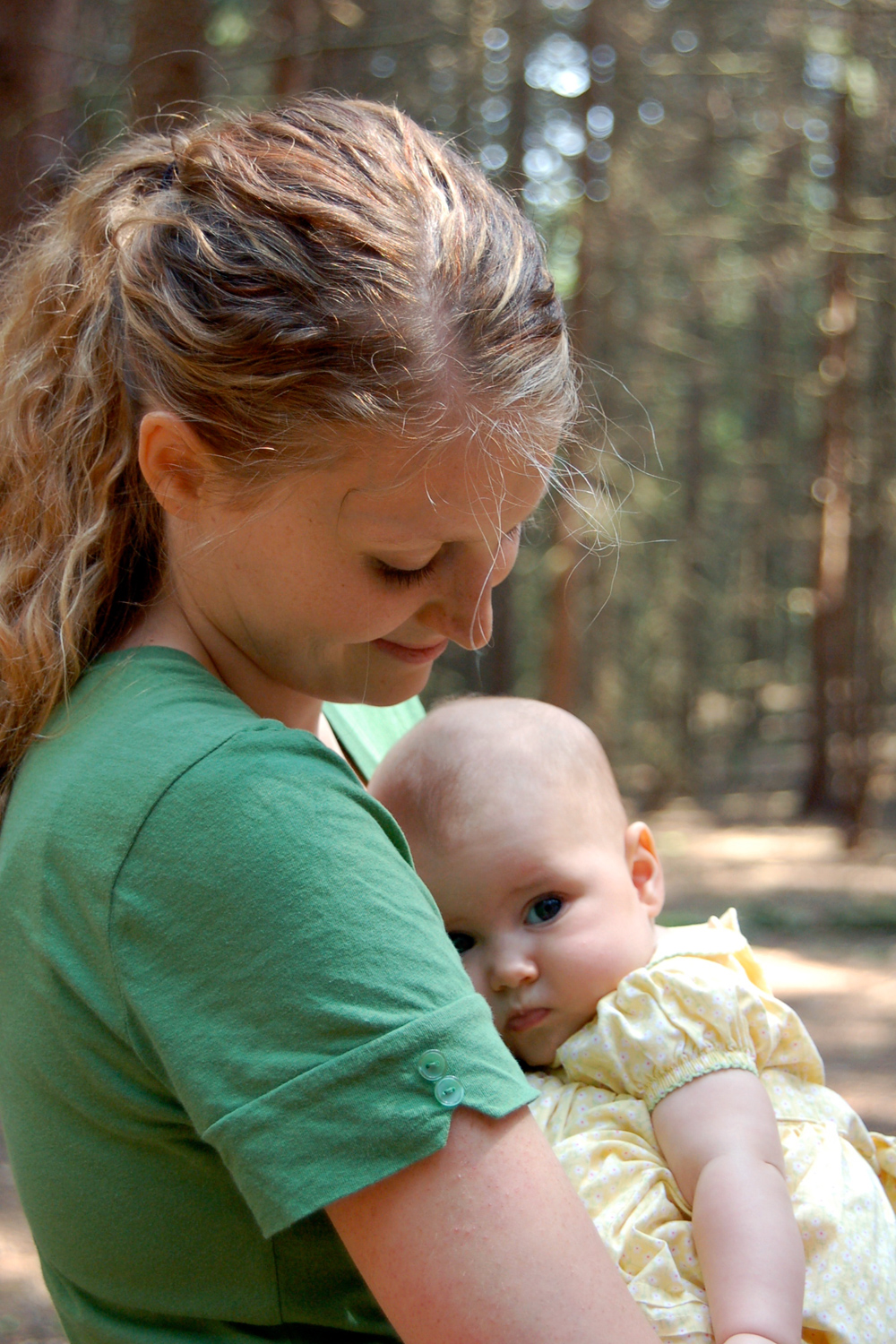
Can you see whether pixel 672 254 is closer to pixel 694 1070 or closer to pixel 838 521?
pixel 838 521

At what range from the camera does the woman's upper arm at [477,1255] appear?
39.0 inches

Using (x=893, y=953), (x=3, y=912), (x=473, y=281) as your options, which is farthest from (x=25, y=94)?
(x=893, y=953)

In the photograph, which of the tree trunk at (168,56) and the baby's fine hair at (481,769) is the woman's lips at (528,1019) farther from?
the tree trunk at (168,56)

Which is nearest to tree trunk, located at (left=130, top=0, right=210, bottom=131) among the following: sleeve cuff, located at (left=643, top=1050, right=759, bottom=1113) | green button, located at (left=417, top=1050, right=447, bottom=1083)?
sleeve cuff, located at (left=643, top=1050, right=759, bottom=1113)

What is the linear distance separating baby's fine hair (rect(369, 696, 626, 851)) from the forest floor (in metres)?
0.96

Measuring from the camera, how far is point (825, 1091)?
69.3 inches

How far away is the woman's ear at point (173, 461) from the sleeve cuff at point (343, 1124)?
683 mm

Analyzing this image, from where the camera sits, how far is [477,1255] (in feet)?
3.27

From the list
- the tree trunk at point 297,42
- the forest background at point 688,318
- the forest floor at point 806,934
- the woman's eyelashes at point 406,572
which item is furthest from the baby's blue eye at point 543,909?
the tree trunk at point 297,42

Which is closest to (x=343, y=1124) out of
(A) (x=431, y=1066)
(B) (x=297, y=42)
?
(A) (x=431, y=1066)

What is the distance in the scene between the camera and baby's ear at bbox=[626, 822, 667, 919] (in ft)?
6.59

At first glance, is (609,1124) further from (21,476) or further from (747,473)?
(747,473)

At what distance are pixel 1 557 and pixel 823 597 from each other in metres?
14.3

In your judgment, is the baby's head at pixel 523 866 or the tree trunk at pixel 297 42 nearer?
the baby's head at pixel 523 866
